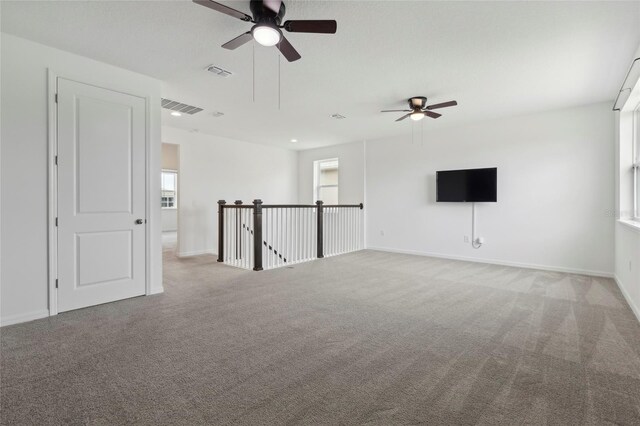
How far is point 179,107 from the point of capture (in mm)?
4887

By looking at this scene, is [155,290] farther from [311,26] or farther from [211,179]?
[211,179]

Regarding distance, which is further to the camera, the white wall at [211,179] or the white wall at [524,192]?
the white wall at [211,179]

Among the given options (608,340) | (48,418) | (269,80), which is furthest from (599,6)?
(48,418)

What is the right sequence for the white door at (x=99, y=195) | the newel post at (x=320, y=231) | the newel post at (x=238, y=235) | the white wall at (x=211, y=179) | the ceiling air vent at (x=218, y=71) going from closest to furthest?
the white door at (x=99, y=195) → the ceiling air vent at (x=218, y=71) → the newel post at (x=238, y=235) → the newel post at (x=320, y=231) → the white wall at (x=211, y=179)

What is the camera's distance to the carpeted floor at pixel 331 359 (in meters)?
1.62

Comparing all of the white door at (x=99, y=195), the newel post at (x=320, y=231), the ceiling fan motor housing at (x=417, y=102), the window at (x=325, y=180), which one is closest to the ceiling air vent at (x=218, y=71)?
the white door at (x=99, y=195)

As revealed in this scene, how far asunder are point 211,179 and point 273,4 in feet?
16.9

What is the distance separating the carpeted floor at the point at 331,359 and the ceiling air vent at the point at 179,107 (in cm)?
287

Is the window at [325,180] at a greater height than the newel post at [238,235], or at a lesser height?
greater

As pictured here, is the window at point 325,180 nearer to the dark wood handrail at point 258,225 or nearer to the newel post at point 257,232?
the dark wood handrail at point 258,225

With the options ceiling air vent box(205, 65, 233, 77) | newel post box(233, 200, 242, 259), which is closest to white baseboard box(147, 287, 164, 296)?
newel post box(233, 200, 242, 259)

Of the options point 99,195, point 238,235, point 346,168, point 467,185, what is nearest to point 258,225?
point 238,235

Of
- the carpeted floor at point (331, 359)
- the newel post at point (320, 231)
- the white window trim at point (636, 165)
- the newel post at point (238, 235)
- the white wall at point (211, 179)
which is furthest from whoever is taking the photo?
the white wall at point (211, 179)

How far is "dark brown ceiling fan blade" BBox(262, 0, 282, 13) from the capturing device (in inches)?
88.2
